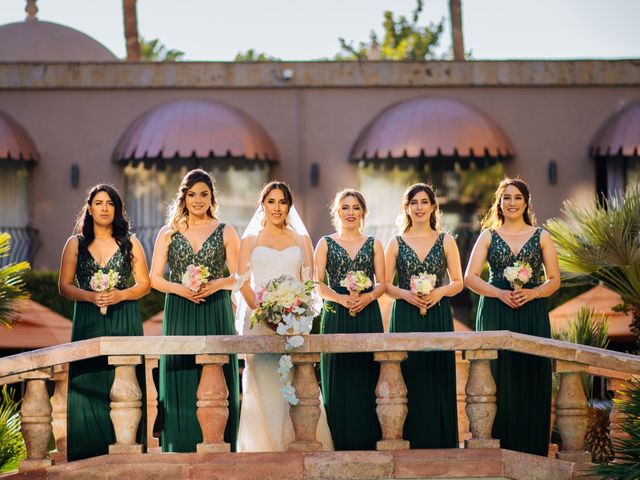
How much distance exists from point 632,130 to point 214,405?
12.3 m

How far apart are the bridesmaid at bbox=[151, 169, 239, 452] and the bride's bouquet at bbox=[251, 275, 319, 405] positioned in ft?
2.30

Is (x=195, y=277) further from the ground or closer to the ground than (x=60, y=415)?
further from the ground

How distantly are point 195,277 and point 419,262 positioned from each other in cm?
172

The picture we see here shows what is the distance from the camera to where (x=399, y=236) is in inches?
384

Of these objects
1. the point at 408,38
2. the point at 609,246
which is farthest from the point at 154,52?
the point at 609,246

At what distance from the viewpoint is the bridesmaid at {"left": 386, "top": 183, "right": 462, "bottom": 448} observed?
923 cm

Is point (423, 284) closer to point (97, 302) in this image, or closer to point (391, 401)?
point (391, 401)

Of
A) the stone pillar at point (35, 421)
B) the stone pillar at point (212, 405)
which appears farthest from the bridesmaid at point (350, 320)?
the stone pillar at point (35, 421)

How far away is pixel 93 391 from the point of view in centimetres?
895

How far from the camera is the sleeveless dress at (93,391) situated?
8.84 m

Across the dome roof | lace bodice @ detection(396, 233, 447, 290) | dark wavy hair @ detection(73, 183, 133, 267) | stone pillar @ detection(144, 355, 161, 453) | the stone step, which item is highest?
the dome roof

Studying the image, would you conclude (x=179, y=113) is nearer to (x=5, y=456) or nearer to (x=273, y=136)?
(x=273, y=136)

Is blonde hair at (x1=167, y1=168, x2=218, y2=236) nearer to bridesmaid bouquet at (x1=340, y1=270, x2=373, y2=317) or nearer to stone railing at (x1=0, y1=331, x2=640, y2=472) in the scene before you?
bridesmaid bouquet at (x1=340, y1=270, x2=373, y2=317)

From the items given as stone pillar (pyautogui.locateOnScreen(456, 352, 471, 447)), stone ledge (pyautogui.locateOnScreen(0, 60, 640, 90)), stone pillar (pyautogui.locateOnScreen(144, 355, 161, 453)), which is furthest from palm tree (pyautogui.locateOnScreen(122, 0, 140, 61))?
stone pillar (pyautogui.locateOnScreen(456, 352, 471, 447))
